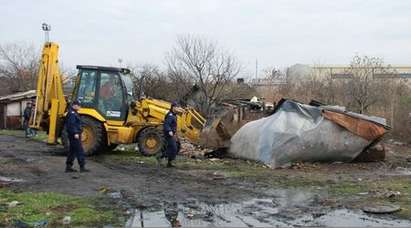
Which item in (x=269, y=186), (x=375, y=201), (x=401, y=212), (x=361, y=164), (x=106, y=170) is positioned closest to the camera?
(x=401, y=212)

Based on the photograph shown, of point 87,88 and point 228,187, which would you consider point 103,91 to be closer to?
point 87,88

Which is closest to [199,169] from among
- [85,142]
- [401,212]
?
[85,142]

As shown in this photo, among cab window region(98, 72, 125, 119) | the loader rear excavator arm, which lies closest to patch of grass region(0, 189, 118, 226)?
cab window region(98, 72, 125, 119)

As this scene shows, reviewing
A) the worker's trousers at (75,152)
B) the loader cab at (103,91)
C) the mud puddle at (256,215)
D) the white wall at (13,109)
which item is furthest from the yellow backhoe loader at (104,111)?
the white wall at (13,109)

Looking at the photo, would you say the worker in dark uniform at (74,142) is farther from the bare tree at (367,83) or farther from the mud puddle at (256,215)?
the bare tree at (367,83)

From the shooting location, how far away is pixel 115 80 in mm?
17375

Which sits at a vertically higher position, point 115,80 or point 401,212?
point 115,80

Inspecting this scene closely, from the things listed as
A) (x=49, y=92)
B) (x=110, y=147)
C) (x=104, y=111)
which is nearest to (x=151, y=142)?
(x=104, y=111)

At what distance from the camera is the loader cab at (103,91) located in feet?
56.7

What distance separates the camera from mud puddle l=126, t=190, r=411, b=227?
8.21 meters

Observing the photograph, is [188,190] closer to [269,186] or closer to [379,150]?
[269,186]

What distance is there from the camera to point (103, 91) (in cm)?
1731

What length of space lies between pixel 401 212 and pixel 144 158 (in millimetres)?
9105

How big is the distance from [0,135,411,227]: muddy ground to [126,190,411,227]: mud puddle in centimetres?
1
